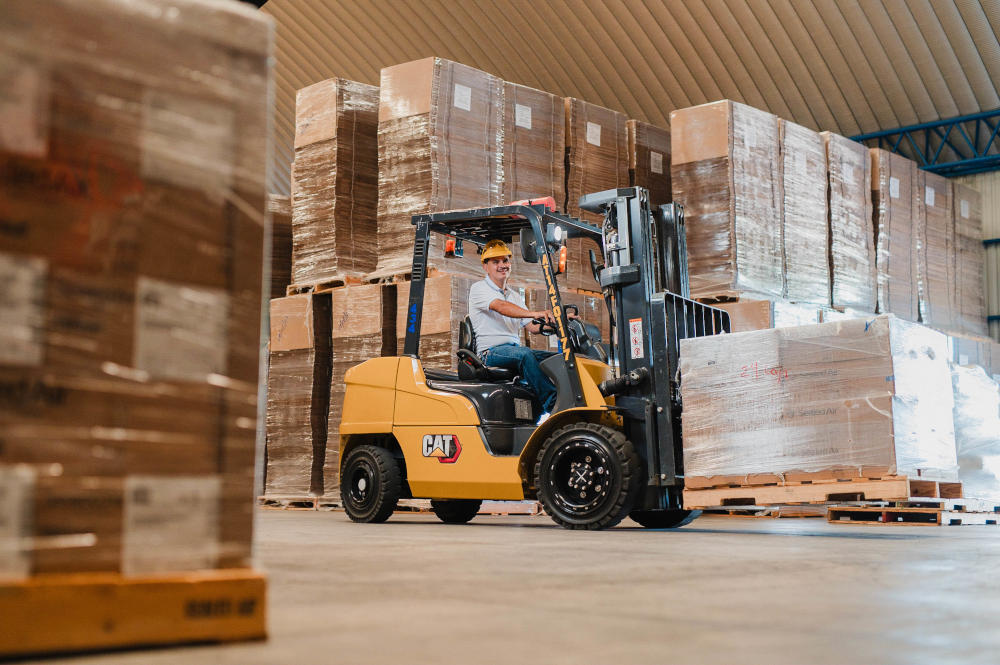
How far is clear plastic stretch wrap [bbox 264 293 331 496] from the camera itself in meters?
8.62

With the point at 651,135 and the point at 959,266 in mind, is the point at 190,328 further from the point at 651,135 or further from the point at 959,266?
the point at 959,266

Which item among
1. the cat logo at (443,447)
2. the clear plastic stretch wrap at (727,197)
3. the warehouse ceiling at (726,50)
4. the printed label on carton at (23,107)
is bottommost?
the cat logo at (443,447)

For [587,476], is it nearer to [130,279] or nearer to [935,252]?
[130,279]

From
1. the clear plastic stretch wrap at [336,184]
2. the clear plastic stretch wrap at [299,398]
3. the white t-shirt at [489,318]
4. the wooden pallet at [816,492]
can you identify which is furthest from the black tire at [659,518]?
the clear plastic stretch wrap at [336,184]

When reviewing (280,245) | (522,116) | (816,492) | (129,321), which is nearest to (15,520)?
(129,321)

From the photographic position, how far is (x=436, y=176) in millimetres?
7777

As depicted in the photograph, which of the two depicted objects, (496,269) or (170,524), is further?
(496,269)

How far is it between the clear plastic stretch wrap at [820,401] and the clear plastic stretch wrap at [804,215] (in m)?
2.88

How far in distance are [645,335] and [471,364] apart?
1.12 metres

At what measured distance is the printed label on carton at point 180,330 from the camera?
1.97 meters

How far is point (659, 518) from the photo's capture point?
6742mm

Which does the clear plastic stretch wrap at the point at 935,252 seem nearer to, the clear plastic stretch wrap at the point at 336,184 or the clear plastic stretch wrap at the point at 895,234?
the clear plastic stretch wrap at the point at 895,234

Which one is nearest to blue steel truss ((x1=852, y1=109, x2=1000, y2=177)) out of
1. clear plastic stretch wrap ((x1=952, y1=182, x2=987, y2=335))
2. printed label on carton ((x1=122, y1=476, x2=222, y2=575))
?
clear plastic stretch wrap ((x1=952, y1=182, x2=987, y2=335))

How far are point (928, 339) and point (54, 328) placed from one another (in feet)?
15.7
